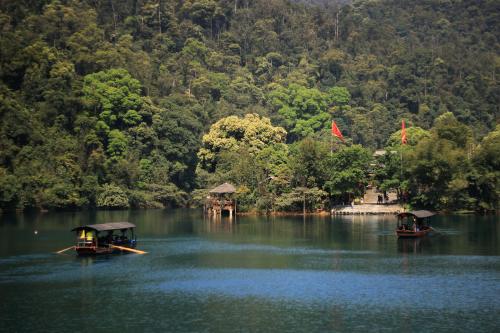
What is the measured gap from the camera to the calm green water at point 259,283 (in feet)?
114

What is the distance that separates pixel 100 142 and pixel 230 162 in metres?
19.7

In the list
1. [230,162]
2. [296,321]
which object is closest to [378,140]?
[230,162]

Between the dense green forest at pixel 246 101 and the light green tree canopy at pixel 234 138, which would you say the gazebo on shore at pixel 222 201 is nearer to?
the dense green forest at pixel 246 101

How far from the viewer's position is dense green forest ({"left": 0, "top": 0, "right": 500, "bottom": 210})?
91562mm

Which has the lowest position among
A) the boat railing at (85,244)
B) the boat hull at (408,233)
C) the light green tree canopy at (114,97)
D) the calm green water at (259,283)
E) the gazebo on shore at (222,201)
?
the calm green water at (259,283)

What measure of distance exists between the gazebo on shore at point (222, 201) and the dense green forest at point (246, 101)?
1.83m

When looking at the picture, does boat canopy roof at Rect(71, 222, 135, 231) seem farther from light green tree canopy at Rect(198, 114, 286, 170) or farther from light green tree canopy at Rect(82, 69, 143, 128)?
light green tree canopy at Rect(82, 69, 143, 128)

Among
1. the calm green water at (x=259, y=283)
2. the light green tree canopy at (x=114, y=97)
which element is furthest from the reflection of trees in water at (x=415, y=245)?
the light green tree canopy at (x=114, y=97)

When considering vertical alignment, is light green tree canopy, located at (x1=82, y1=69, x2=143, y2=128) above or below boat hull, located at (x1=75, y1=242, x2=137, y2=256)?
above

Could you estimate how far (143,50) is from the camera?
151 meters

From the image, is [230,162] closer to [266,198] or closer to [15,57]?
[266,198]

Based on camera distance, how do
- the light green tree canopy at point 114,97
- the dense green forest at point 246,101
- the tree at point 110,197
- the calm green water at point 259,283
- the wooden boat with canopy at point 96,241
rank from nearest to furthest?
1. the calm green water at point 259,283
2. the wooden boat with canopy at point 96,241
3. the dense green forest at point 246,101
4. the tree at point 110,197
5. the light green tree canopy at point 114,97

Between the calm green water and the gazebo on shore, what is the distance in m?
20.4

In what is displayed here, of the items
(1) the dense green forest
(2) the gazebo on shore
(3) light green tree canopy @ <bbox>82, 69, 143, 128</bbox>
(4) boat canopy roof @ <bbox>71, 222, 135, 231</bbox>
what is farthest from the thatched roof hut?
(4) boat canopy roof @ <bbox>71, 222, 135, 231</bbox>
